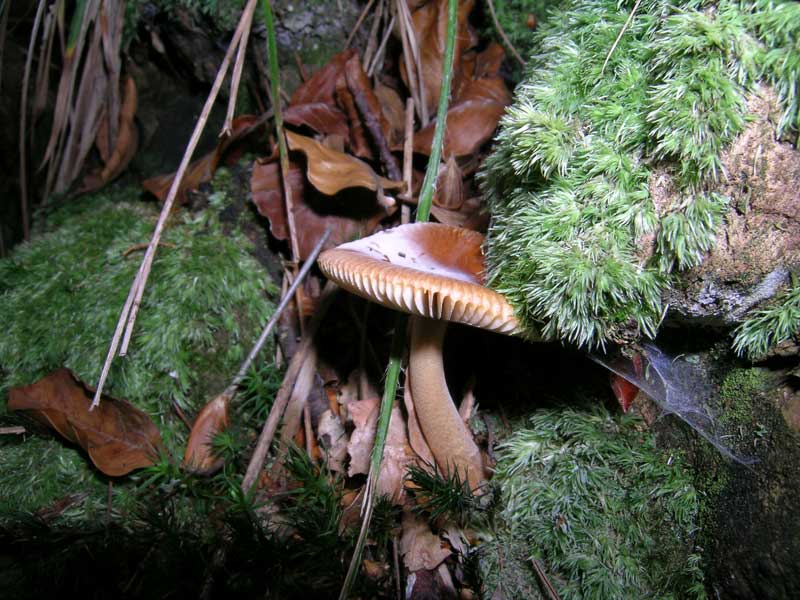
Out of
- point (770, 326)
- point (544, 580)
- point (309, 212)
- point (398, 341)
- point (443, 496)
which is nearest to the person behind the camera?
point (770, 326)

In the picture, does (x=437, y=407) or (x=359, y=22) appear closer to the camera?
(x=437, y=407)

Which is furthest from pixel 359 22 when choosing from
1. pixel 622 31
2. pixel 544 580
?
pixel 544 580

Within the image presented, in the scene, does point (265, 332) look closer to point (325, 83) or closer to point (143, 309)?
point (143, 309)

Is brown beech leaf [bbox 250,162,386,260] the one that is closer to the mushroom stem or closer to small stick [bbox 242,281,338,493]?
small stick [bbox 242,281,338,493]

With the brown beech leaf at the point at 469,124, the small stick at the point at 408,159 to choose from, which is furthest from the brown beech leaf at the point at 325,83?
the brown beech leaf at the point at 469,124

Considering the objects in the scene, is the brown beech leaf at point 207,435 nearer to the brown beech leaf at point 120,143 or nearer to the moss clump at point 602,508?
the moss clump at point 602,508

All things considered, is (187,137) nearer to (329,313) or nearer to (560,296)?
(329,313)

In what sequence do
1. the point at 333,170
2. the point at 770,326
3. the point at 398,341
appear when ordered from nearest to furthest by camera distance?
the point at 770,326 → the point at 398,341 → the point at 333,170

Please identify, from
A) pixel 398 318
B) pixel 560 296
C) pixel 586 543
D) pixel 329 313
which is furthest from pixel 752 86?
pixel 329 313
